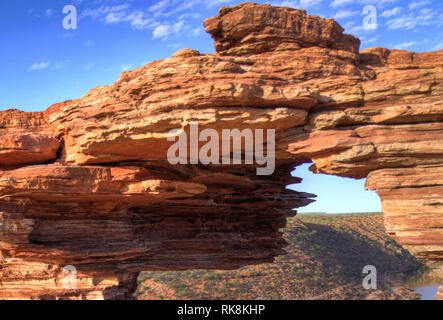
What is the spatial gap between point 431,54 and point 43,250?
16104mm

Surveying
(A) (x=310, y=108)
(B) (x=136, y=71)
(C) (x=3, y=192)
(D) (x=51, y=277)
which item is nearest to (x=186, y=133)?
(B) (x=136, y=71)

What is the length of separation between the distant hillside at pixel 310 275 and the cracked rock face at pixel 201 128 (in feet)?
58.3

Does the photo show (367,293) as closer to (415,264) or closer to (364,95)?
(415,264)
